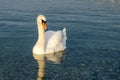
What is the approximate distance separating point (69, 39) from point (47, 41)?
2.52m

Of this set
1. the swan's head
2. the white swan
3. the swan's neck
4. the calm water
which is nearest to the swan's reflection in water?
the calm water

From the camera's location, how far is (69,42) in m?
24.8

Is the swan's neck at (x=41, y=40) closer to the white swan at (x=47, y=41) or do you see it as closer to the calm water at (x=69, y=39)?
the white swan at (x=47, y=41)

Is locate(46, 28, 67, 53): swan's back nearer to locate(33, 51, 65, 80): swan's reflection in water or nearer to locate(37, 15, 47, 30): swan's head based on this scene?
locate(33, 51, 65, 80): swan's reflection in water

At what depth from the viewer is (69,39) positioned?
1000 inches

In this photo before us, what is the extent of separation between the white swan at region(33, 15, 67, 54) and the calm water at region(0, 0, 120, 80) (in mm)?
506

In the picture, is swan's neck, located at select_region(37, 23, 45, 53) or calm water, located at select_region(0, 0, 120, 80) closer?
calm water, located at select_region(0, 0, 120, 80)

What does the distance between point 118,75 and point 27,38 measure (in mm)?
8592

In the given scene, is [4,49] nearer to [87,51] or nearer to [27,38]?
[27,38]

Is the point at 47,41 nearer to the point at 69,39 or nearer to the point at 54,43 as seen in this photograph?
the point at 54,43

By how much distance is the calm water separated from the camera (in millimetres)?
19375

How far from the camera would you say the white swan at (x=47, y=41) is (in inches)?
881

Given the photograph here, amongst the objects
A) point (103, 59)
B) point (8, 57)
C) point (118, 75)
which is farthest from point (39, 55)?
point (118, 75)

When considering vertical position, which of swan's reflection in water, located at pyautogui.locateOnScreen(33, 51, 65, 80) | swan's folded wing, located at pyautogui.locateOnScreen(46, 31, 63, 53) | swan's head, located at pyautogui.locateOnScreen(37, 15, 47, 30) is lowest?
swan's reflection in water, located at pyautogui.locateOnScreen(33, 51, 65, 80)
